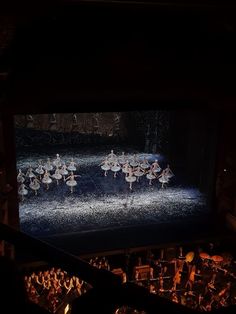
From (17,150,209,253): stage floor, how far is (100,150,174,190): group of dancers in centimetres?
9

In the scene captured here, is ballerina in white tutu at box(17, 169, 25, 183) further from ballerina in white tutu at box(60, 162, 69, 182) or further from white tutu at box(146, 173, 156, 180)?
white tutu at box(146, 173, 156, 180)

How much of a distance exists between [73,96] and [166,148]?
109 inches

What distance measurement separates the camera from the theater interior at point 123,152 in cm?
496

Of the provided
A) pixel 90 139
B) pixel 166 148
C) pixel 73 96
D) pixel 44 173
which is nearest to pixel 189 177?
pixel 166 148

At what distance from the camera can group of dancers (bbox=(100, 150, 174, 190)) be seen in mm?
6961

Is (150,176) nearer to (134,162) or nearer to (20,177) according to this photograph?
(134,162)

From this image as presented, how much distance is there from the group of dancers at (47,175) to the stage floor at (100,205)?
0.32 feet

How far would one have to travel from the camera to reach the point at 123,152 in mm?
7473

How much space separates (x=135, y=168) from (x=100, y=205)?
1.06 metres

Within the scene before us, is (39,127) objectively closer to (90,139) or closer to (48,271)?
(90,139)

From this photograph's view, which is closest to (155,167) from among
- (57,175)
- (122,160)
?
(122,160)

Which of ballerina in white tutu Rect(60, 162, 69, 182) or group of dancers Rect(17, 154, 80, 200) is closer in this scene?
group of dancers Rect(17, 154, 80, 200)

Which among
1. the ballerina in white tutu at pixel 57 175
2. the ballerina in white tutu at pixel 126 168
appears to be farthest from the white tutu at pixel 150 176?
the ballerina in white tutu at pixel 57 175

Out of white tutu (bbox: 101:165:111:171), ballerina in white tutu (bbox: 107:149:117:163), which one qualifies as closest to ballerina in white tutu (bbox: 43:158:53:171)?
white tutu (bbox: 101:165:111:171)
